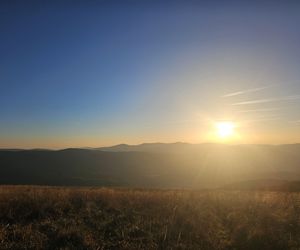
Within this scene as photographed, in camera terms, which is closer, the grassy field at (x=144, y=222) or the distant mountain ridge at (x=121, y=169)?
the grassy field at (x=144, y=222)

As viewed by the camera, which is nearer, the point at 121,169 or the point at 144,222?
the point at 144,222

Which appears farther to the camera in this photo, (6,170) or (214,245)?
(6,170)

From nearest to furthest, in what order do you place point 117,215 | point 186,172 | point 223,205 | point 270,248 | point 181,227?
1. point 270,248
2. point 181,227
3. point 117,215
4. point 223,205
5. point 186,172

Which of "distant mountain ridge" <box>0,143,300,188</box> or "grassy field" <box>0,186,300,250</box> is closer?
"grassy field" <box>0,186,300,250</box>

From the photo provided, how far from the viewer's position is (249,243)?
26.3 feet

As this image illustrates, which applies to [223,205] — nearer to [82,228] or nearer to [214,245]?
[214,245]

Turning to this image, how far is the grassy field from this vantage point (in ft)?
24.3

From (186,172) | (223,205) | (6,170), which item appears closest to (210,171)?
(186,172)

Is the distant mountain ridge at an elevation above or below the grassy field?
below

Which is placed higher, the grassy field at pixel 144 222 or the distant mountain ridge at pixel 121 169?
the grassy field at pixel 144 222

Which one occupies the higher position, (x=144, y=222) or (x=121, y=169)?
(x=144, y=222)

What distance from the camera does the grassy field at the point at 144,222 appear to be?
739 cm

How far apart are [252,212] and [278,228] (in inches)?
52.7

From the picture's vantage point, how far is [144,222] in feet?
29.0
